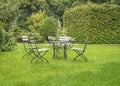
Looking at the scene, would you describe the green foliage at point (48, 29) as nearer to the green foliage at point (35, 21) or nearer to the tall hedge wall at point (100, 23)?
the tall hedge wall at point (100, 23)

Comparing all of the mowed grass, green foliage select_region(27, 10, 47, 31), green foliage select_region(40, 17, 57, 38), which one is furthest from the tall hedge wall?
the mowed grass

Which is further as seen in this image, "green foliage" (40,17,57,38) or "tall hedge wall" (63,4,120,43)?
"green foliage" (40,17,57,38)

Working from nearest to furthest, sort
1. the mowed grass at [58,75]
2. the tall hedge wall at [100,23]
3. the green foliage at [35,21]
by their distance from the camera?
the mowed grass at [58,75] → the tall hedge wall at [100,23] → the green foliage at [35,21]

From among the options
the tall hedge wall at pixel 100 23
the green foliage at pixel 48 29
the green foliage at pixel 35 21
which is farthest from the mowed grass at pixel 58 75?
the green foliage at pixel 35 21

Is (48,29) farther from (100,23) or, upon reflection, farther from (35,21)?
(35,21)

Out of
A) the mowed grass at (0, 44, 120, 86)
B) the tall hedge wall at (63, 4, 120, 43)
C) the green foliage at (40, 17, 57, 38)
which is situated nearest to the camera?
the mowed grass at (0, 44, 120, 86)

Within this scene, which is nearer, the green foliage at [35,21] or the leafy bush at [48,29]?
the leafy bush at [48,29]

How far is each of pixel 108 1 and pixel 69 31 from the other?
6.37 metres

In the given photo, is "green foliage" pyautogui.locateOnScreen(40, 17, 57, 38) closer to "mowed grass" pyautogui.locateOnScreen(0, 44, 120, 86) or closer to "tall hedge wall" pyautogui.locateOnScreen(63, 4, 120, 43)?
"tall hedge wall" pyautogui.locateOnScreen(63, 4, 120, 43)

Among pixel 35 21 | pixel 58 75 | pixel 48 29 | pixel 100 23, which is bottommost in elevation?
pixel 35 21

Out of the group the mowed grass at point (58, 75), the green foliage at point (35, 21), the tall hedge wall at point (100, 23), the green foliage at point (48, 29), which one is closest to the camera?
the mowed grass at point (58, 75)

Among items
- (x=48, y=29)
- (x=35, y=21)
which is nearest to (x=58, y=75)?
(x=48, y=29)

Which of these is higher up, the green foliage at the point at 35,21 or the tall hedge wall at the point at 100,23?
the tall hedge wall at the point at 100,23

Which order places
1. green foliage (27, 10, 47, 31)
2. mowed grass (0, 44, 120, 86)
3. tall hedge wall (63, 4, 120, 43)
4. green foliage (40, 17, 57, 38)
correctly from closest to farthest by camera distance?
mowed grass (0, 44, 120, 86)
tall hedge wall (63, 4, 120, 43)
green foliage (40, 17, 57, 38)
green foliage (27, 10, 47, 31)
